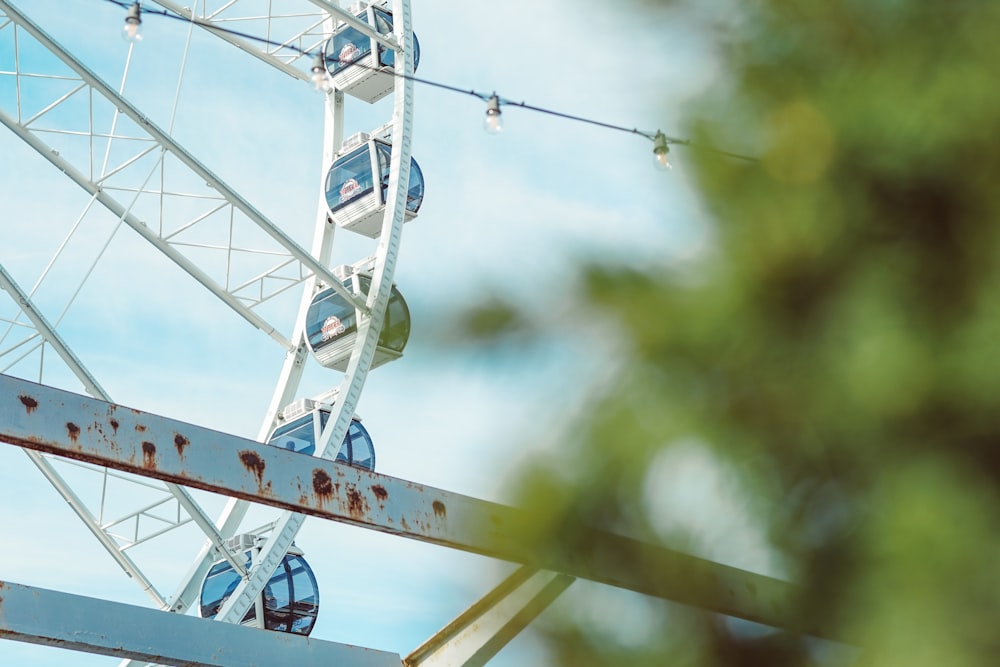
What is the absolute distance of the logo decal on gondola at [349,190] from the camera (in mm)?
16562

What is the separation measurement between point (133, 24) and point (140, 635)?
18.8 ft

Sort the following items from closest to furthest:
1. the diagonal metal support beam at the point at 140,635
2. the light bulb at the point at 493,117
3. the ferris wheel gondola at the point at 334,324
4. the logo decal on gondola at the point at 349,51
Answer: the diagonal metal support beam at the point at 140,635, the light bulb at the point at 493,117, the ferris wheel gondola at the point at 334,324, the logo decal on gondola at the point at 349,51

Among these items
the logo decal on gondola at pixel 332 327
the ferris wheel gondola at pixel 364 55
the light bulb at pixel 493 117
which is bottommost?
the light bulb at pixel 493 117

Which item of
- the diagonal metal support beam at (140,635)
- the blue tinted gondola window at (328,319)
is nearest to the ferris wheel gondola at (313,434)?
the blue tinted gondola window at (328,319)

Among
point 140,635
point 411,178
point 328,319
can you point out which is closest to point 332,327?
point 328,319

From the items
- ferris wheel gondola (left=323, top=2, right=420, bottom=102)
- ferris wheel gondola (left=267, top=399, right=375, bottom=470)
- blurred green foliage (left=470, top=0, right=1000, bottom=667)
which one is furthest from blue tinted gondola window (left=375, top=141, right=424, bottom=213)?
blurred green foliage (left=470, top=0, right=1000, bottom=667)

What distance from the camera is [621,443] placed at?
1041 mm

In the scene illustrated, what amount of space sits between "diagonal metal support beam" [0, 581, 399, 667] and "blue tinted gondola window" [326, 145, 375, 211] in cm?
1422

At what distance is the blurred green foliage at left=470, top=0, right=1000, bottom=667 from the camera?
1.01m

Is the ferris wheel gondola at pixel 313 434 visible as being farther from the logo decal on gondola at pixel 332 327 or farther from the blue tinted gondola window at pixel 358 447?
the logo decal on gondola at pixel 332 327

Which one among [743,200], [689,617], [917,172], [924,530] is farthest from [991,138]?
[689,617]

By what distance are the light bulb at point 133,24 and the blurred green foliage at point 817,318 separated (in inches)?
262

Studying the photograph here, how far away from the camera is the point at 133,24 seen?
24.1 ft

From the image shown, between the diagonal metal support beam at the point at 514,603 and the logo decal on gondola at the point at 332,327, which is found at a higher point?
the logo decal on gondola at the point at 332,327
